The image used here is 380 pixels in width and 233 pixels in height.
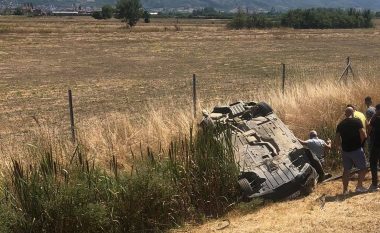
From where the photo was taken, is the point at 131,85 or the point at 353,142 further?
the point at 131,85

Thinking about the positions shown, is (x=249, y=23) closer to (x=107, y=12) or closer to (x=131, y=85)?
(x=107, y=12)

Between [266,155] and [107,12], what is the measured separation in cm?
12825

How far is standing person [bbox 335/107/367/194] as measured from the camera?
7.91 m

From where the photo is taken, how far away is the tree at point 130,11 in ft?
315

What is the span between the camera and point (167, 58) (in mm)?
37531

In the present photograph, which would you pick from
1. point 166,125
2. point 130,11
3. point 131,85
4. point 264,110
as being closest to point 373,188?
point 264,110

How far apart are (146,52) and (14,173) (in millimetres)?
37479

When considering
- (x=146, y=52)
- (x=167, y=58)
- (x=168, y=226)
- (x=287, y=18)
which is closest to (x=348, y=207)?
(x=168, y=226)

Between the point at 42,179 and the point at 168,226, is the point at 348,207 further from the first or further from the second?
the point at 42,179

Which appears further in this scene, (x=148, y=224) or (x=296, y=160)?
(x=296, y=160)

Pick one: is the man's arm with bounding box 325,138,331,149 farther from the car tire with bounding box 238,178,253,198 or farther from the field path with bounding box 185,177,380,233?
the car tire with bounding box 238,178,253,198

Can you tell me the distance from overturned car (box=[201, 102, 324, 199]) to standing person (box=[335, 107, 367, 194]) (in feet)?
1.78

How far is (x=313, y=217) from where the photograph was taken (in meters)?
6.68

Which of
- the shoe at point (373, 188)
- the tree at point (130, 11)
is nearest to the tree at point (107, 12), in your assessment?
the tree at point (130, 11)
